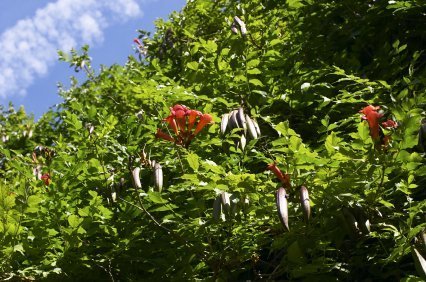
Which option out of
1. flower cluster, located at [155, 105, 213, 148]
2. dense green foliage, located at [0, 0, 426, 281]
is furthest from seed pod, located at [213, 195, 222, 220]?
flower cluster, located at [155, 105, 213, 148]

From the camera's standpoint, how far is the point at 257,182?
2.79 m

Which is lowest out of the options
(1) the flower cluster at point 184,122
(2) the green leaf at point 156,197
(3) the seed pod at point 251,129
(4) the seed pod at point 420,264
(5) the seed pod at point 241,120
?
(4) the seed pod at point 420,264

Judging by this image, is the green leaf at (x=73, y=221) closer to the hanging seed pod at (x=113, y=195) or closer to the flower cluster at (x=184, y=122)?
the hanging seed pod at (x=113, y=195)

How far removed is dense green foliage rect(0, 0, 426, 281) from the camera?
109 inches

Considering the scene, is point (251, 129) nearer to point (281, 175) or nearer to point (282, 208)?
point (281, 175)

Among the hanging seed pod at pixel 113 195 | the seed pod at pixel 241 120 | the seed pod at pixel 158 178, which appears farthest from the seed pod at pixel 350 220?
the hanging seed pod at pixel 113 195

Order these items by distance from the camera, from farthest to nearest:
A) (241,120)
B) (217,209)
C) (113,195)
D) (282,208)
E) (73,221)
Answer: (113,195)
(73,221)
(241,120)
(217,209)
(282,208)

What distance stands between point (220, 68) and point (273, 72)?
1.54 ft

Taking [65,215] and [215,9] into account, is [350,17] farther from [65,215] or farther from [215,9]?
[65,215]

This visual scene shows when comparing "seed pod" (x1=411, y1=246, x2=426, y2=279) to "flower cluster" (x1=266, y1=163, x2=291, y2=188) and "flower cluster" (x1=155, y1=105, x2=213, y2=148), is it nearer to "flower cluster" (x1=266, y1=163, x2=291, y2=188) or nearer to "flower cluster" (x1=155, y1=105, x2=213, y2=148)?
"flower cluster" (x1=266, y1=163, x2=291, y2=188)

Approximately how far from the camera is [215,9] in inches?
284

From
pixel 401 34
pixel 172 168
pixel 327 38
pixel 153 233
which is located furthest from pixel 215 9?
pixel 153 233

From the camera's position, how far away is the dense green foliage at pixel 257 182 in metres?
2.76

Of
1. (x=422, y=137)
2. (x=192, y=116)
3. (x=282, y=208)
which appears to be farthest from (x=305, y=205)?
(x=192, y=116)
